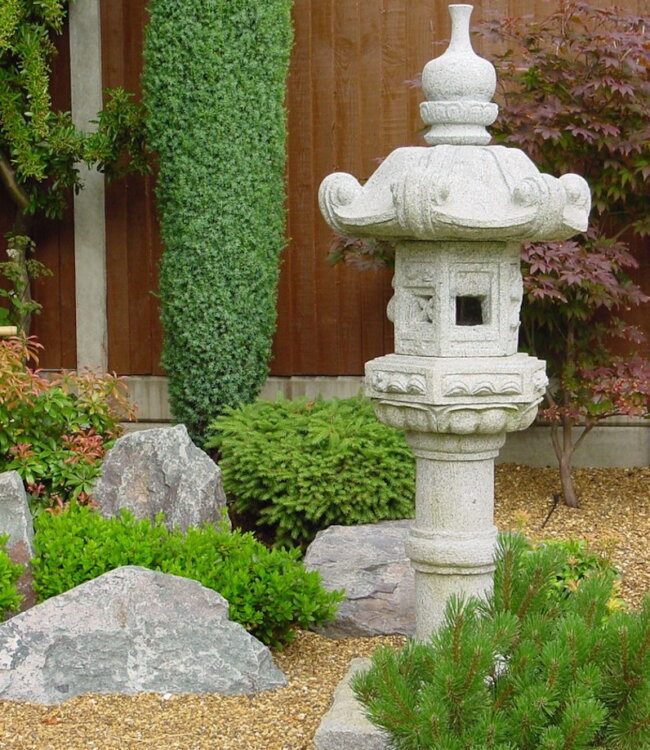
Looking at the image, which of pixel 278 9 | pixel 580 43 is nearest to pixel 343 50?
pixel 278 9

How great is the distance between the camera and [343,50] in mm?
7277

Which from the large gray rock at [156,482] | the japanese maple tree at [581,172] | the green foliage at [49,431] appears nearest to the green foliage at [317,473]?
the large gray rock at [156,482]

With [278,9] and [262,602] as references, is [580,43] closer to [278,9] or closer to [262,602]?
[278,9]

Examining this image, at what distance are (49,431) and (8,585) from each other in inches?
66.3

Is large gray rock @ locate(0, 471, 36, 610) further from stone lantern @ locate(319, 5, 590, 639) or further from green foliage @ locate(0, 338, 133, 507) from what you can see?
stone lantern @ locate(319, 5, 590, 639)

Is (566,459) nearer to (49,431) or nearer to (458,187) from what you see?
(49,431)

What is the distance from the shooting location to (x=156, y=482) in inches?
218

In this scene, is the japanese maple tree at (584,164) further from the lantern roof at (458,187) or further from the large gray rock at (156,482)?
the lantern roof at (458,187)

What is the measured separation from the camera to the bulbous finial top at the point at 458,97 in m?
3.72

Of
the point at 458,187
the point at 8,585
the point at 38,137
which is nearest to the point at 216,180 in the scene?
the point at 38,137

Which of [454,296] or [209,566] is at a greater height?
[454,296]

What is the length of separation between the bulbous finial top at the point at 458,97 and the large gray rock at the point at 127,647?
186 centimetres

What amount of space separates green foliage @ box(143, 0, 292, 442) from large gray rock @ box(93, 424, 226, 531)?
98cm

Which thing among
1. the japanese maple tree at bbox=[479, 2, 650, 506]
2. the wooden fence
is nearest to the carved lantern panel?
the japanese maple tree at bbox=[479, 2, 650, 506]
